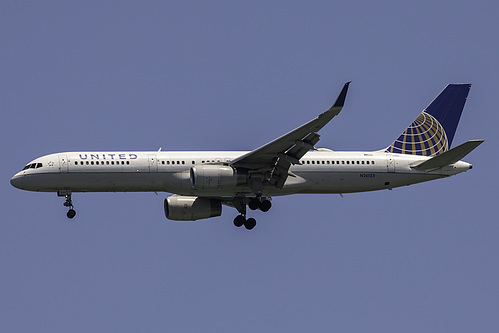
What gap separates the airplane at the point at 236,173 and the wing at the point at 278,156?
0.05 meters

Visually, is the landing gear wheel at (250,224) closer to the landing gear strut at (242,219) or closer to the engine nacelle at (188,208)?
the landing gear strut at (242,219)

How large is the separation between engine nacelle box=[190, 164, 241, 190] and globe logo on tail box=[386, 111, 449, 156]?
10.5 meters

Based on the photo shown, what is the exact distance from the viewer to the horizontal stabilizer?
50.5 m

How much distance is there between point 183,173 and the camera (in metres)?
51.4

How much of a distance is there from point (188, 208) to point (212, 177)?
5.86 m

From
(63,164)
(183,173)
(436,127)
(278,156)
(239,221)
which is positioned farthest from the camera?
(436,127)

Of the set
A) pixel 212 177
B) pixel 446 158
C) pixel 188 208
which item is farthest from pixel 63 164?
pixel 446 158

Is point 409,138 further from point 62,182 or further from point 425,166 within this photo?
point 62,182

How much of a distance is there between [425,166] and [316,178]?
622cm

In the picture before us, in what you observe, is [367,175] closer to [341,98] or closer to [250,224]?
[250,224]

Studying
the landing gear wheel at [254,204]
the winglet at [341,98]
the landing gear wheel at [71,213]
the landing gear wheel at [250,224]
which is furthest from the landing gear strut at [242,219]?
the winglet at [341,98]

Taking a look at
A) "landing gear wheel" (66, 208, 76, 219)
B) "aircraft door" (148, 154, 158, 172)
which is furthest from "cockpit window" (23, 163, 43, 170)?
"aircraft door" (148, 154, 158, 172)

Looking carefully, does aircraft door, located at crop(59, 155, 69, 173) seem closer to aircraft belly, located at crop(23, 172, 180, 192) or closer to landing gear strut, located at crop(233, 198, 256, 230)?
aircraft belly, located at crop(23, 172, 180, 192)

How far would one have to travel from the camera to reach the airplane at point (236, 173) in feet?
164
